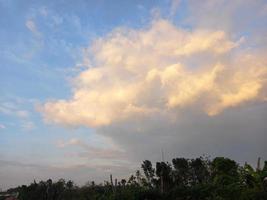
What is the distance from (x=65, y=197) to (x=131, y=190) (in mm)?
24288

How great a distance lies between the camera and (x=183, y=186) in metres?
33.4

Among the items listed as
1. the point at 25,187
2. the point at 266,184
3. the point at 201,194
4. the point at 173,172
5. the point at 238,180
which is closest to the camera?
the point at 201,194

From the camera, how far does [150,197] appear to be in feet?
105

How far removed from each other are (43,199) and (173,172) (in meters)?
21.5

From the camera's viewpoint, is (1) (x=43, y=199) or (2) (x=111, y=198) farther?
(1) (x=43, y=199)

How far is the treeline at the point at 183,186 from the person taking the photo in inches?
1160

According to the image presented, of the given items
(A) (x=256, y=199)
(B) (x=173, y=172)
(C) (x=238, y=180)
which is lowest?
(A) (x=256, y=199)

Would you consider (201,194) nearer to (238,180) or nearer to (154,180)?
(238,180)

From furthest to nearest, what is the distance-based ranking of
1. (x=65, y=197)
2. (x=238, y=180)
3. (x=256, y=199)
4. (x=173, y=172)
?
(x=173, y=172) < (x=65, y=197) < (x=238, y=180) < (x=256, y=199)

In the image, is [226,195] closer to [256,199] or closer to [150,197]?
[256,199]

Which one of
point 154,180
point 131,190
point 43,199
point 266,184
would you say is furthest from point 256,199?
point 43,199

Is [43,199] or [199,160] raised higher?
[199,160]

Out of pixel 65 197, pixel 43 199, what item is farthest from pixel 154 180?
pixel 43 199

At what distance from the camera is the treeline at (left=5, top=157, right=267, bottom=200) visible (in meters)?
29.5
